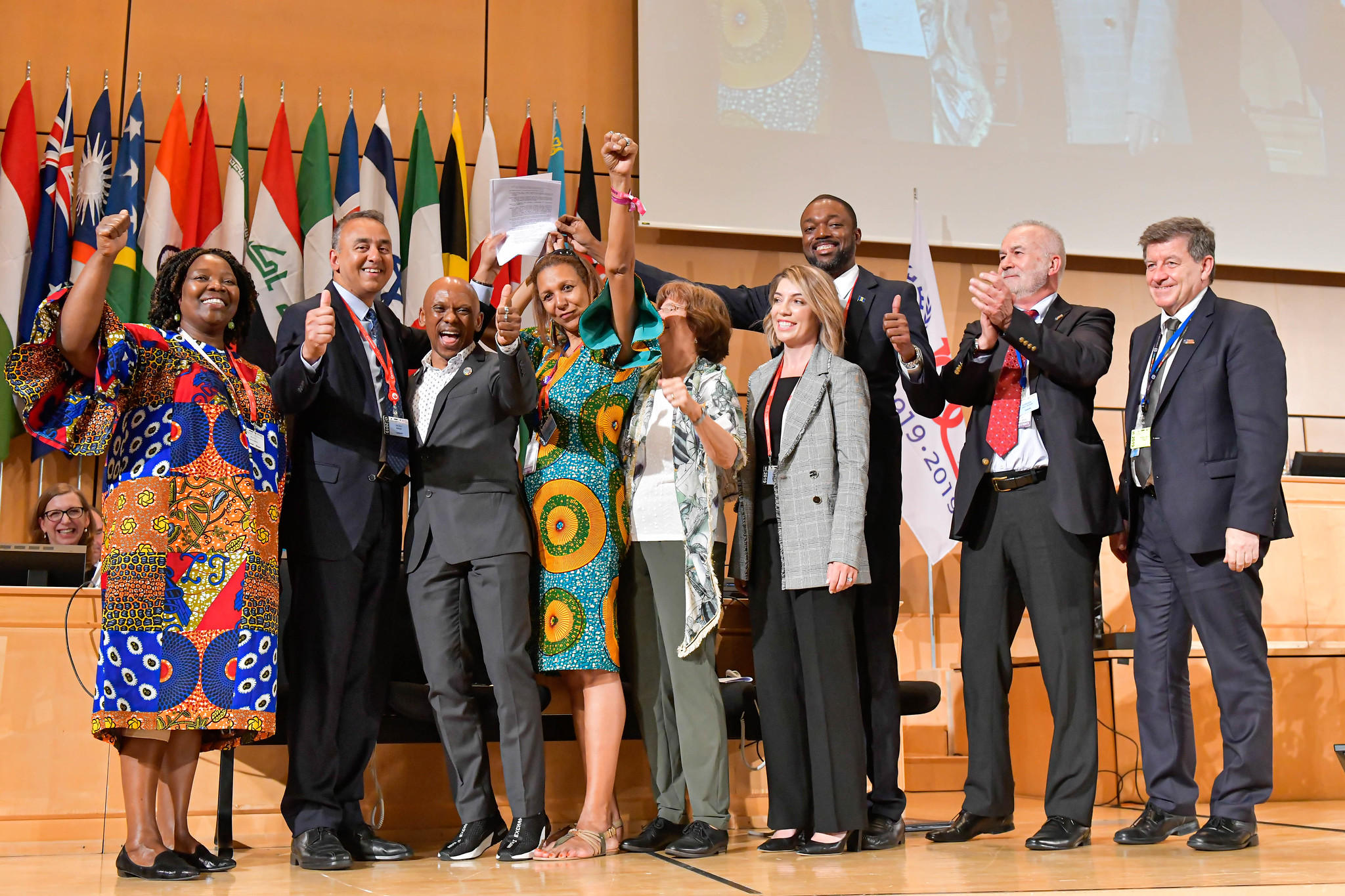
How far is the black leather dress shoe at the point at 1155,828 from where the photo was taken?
292 centimetres

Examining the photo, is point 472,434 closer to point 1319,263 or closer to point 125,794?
point 125,794

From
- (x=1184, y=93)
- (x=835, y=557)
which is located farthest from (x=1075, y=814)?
(x=1184, y=93)

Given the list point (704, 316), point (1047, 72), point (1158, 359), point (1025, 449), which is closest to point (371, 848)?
point (704, 316)

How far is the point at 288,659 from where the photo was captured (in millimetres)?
2830

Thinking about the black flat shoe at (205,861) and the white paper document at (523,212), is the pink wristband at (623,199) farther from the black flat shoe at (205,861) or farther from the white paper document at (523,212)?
the black flat shoe at (205,861)

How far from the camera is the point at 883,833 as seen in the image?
297cm

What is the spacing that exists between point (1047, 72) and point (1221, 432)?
3.60 metres

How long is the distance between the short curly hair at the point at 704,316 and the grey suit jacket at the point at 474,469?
0.51 meters

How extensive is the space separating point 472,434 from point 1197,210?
4.70 m

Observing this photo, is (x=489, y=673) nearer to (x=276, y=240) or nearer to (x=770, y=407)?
(x=770, y=407)

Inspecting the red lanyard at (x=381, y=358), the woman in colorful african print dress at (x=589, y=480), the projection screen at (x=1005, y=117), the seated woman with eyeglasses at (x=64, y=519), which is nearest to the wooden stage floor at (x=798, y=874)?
the woman in colorful african print dress at (x=589, y=480)

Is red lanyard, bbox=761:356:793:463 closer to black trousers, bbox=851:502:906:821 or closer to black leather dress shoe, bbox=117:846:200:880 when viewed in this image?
black trousers, bbox=851:502:906:821

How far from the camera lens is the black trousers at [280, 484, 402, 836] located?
9.07ft

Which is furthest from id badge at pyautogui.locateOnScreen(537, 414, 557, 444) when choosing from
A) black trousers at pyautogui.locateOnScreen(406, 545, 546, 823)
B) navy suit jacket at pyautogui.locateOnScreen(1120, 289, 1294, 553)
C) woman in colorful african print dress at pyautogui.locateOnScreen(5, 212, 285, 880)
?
navy suit jacket at pyautogui.locateOnScreen(1120, 289, 1294, 553)
